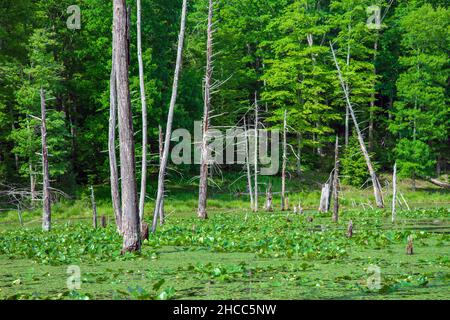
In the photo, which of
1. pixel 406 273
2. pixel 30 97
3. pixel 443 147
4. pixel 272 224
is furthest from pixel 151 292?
pixel 443 147

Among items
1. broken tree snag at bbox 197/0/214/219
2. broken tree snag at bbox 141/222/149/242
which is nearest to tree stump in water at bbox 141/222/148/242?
broken tree snag at bbox 141/222/149/242

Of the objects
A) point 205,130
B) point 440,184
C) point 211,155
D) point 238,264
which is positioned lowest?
point 440,184

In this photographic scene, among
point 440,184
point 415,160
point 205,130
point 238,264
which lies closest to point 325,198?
point 205,130

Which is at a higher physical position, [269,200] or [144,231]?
[144,231]

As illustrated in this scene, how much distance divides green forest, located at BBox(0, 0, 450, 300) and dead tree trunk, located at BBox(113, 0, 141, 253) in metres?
0.04

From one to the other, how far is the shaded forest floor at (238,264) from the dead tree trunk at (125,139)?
606mm

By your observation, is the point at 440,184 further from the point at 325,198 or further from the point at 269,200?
the point at 325,198

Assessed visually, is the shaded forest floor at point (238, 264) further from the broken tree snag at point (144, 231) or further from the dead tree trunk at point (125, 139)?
the dead tree trunk at point (125, 139)

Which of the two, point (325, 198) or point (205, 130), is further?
point (325, 198)

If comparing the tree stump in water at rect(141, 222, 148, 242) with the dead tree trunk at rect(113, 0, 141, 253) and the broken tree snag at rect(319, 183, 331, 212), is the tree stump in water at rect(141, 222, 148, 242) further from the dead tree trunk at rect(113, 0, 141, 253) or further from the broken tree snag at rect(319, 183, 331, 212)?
the broken tree snag at rect(319, 183, 331, 212)

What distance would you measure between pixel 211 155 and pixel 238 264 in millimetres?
23572

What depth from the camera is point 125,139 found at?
15836 mm

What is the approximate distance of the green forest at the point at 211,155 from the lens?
1295cm

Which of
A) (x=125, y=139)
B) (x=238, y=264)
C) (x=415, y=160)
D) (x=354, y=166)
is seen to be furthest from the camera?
(x=415, y=160)
